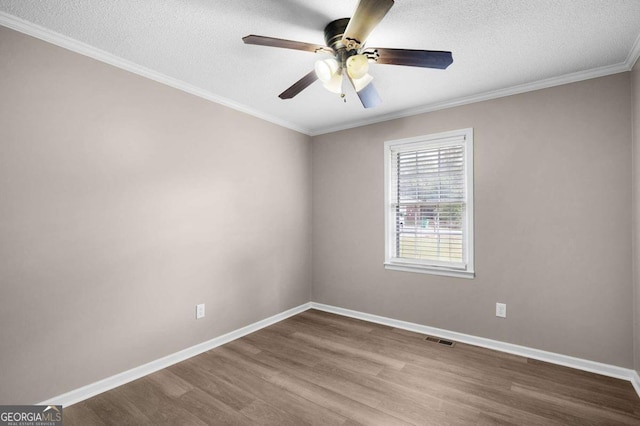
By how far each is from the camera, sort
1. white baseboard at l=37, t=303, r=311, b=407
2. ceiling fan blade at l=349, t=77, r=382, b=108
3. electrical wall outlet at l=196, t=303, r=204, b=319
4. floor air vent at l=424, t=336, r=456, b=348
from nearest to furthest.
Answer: white baseboard at l=37, t=303, r=311, b=407, ceiling fan blade at l=349, t=77, r=382, b=108, electrical wall outlet at l=196, t=303, r=204, b=319, floor air vent at l=424, t=336, r=456, b=348

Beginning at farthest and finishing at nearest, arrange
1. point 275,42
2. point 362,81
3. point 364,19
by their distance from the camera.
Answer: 1. point 362,81
2. point 275,42
3. point 364,19

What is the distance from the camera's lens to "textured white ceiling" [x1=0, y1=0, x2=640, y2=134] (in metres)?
1.76

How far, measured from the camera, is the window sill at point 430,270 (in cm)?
309

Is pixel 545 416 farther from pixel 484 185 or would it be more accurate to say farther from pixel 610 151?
pixel 610 151

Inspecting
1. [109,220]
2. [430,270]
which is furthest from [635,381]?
[109,220]

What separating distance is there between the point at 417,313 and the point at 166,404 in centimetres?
253

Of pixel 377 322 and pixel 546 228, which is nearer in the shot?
pixel 546 228

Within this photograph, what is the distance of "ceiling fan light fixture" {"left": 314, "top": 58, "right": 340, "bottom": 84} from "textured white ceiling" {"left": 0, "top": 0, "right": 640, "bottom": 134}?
0.95ft

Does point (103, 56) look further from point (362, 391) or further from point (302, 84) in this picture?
point (362, 391)

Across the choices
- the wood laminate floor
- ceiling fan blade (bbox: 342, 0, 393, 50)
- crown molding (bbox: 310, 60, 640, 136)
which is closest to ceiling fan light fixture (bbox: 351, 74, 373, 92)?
ceiling fan blade (bbox: 342, 0, 393, 50)

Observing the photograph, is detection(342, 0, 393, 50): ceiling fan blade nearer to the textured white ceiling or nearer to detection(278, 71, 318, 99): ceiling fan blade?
the textured white ceiling

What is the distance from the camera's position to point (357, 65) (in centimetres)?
171

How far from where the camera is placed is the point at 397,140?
3.54 m

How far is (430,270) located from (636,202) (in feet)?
5.67
